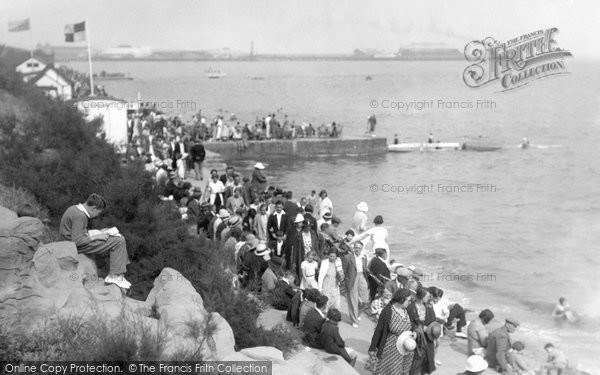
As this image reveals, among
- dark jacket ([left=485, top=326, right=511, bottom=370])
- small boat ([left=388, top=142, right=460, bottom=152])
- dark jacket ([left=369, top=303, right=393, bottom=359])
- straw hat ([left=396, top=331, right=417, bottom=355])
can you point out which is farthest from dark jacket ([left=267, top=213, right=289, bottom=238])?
small boat ([left=388, top=142, right=460, bottom=152])

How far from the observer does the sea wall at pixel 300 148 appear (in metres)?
32.8

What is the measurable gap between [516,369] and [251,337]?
3664 millimetres

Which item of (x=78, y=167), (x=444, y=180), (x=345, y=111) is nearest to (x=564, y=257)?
(x=444, y=180)

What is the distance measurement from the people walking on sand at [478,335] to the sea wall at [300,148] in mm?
23424

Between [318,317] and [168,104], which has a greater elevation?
[168,104]

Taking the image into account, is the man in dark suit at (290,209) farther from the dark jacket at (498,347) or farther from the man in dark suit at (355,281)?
the dark jacket at (498,347)

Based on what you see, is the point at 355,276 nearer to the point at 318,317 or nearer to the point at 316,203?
the point at 318,317

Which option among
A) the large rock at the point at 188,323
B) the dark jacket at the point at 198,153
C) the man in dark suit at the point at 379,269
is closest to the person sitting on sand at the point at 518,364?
the man in dark suit at the point at 379,269

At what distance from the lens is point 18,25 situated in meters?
32.6

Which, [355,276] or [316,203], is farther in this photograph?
[316,203]

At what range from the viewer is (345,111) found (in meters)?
74.1

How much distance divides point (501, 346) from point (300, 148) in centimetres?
2606

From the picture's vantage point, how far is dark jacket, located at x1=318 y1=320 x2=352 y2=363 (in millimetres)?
8516

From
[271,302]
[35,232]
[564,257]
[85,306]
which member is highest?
[35,232]
